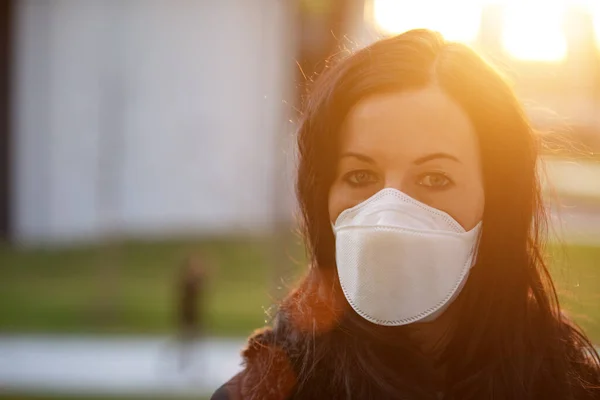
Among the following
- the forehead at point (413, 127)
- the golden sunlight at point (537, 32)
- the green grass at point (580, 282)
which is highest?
the golden sunlight at point (537, 32)

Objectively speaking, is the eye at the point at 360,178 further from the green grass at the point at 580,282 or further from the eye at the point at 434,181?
the green grass at the point at 580,282

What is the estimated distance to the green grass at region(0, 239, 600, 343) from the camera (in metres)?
15.9

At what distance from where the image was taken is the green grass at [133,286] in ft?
52.3

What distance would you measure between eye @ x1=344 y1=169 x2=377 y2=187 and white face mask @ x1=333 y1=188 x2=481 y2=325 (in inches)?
2.2

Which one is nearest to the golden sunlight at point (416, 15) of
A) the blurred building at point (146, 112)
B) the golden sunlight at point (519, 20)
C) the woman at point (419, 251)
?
the golden sunlight at point (519, 20)

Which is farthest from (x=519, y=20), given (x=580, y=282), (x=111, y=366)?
(x=580, y=282)

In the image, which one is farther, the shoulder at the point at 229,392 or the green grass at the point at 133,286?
the green grass at the point at 133,286

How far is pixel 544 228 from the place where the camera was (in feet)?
8.63

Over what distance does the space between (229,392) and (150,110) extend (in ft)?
88.2

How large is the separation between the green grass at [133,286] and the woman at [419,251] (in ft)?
27.9

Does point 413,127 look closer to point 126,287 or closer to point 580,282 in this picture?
point 580,282

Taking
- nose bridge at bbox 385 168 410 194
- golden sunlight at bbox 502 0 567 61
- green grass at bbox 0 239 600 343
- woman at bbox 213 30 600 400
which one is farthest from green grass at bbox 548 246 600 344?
golden sunlight at bbox 502 0 567 61

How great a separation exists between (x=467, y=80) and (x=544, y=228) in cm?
50

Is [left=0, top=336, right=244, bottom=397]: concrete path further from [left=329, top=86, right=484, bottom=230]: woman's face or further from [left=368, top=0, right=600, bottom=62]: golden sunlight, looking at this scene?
[left=329, top=86, right=484, bottom=230]: woman's face
